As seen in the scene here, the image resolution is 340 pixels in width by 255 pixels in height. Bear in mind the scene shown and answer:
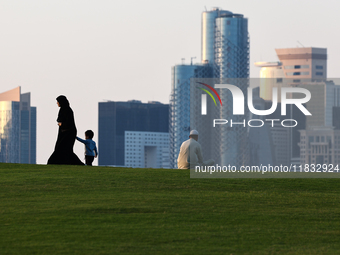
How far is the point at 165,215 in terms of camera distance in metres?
10.6

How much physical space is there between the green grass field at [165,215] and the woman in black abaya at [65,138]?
506 cm

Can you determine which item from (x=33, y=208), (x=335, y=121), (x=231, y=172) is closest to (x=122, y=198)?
(x=33, y=208)

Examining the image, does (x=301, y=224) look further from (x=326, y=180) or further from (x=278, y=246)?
(x=326, y=180)

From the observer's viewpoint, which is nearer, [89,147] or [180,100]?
[89,147]

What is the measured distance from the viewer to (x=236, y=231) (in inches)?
382

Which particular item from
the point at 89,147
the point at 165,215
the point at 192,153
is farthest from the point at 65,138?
the point at 165,215

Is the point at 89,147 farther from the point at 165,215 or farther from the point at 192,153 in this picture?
the point at 165,215

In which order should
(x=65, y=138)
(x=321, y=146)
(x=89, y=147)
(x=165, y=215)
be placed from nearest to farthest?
(x=165, y=215) < (x=321, y=146) < (x=65, y=138) < (x=89, y=147)

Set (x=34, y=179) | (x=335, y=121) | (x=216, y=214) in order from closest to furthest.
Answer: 1. (x=216, y=214)
2. (x=34, y=179)
3. (x=335, y=121)

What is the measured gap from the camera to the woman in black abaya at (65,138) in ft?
66.4

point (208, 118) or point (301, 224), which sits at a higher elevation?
point (208, 118)

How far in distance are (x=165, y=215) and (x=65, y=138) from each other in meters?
10.3

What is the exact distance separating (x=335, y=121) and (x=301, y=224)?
24.1 feet

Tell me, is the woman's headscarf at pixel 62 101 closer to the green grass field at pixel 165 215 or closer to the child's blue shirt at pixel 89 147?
the child's blue shirt at pixel 89 147
